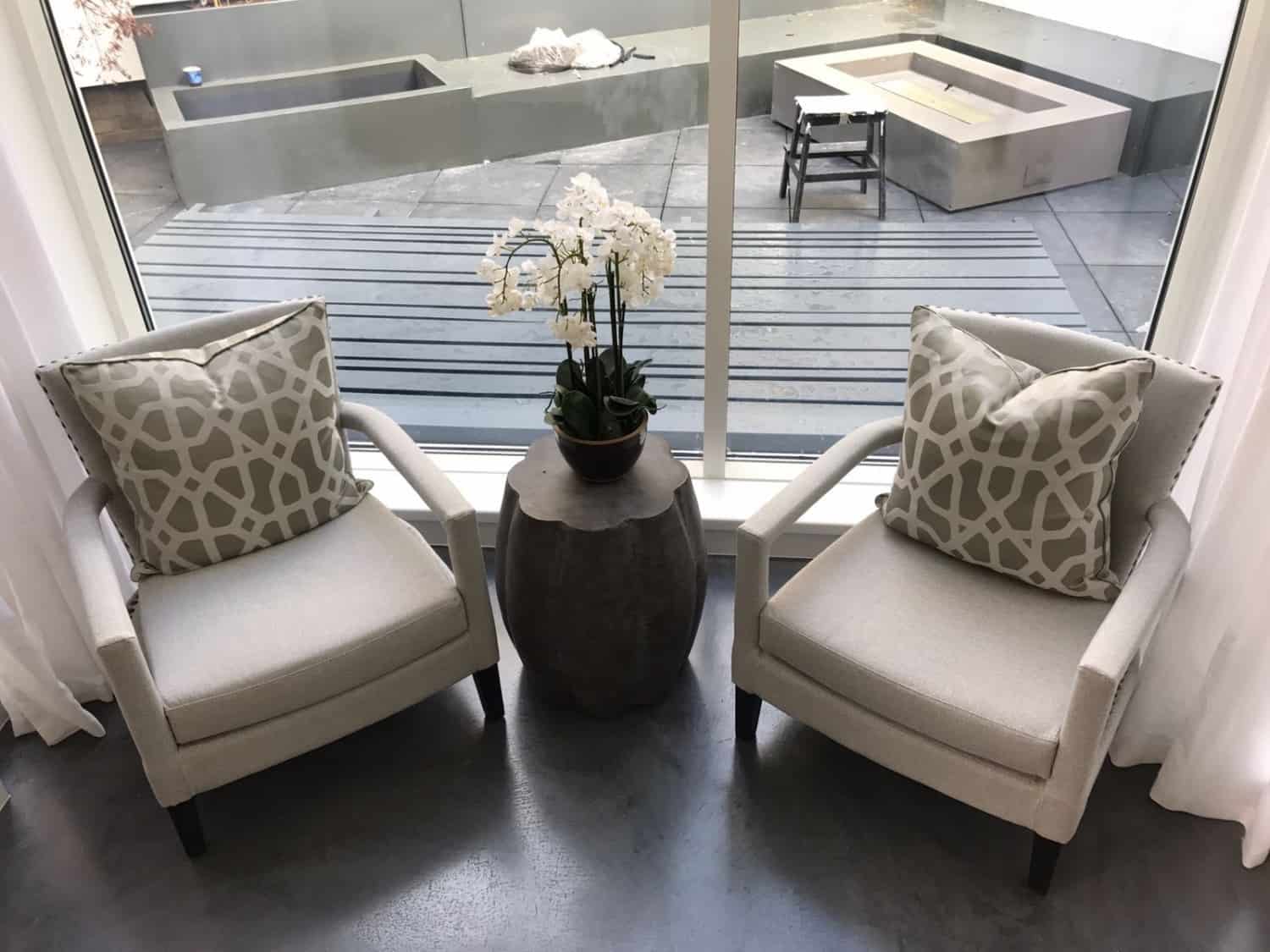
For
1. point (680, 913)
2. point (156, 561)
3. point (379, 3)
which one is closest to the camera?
point (680, 913)

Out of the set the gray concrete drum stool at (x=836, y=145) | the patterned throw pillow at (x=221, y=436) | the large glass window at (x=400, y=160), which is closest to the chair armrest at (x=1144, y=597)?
the gray concrete drum stool at (x=836, y=145)

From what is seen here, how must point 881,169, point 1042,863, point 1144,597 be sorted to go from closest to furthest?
1. point 1144,597
2. point 1042,863
3. point 881,169

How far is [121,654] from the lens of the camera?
1494 mm

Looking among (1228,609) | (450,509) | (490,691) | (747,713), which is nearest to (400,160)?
(450,509)

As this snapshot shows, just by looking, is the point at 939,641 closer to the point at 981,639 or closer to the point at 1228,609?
the point at 981,639

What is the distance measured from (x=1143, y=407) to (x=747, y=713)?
0.94m

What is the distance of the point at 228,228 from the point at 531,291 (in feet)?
4.28

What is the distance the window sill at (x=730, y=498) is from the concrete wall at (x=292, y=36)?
1021 mm

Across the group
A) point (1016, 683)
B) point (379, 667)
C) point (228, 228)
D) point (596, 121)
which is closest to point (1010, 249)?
point (596, 121)

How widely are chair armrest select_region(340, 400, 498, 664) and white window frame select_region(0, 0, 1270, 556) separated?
0.51m

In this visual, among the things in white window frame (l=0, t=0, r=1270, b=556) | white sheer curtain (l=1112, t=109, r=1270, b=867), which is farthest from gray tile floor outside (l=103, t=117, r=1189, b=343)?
white sheer curtain (l=1112, t=109, r=1270, b=867)

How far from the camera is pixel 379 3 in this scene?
2.11m

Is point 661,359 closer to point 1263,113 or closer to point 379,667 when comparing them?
point 379,667

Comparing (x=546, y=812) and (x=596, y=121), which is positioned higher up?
(x=596, y=121)
